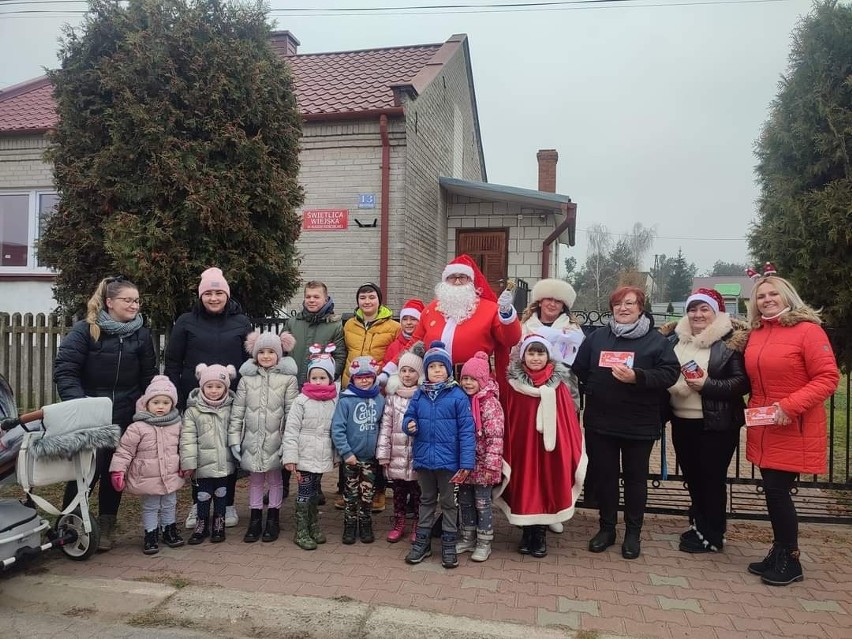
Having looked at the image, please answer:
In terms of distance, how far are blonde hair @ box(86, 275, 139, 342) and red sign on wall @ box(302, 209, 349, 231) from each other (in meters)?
6.80

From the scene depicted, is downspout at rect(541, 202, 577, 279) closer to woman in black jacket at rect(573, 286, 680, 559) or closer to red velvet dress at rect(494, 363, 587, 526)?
woman in black jacket at rect(573, 286, 680, 559)

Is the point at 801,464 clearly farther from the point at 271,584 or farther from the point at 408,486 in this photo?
the point at 271,584

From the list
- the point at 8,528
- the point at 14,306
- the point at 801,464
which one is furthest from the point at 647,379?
the point at 14,306

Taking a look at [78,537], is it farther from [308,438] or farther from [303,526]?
[308,438]

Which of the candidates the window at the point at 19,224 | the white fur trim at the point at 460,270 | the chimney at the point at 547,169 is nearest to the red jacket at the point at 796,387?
the white fur trim at the point at 460,270

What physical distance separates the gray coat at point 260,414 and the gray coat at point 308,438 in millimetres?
122

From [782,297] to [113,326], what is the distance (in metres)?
4.53

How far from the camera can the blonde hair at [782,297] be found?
3865mm

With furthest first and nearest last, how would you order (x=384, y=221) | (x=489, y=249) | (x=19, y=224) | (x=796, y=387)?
1. (x=489, y=249)
2. (x=19, y=224)
3. (x=384, y=221)
4. (x=796, y=387)

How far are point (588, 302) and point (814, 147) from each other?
49495mm

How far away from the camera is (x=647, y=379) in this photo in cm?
395

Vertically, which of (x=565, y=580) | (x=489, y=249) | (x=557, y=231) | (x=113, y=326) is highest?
(x=557, y=231)

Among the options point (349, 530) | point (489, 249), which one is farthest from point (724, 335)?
point (489, 249)

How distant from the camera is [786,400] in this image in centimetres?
369
